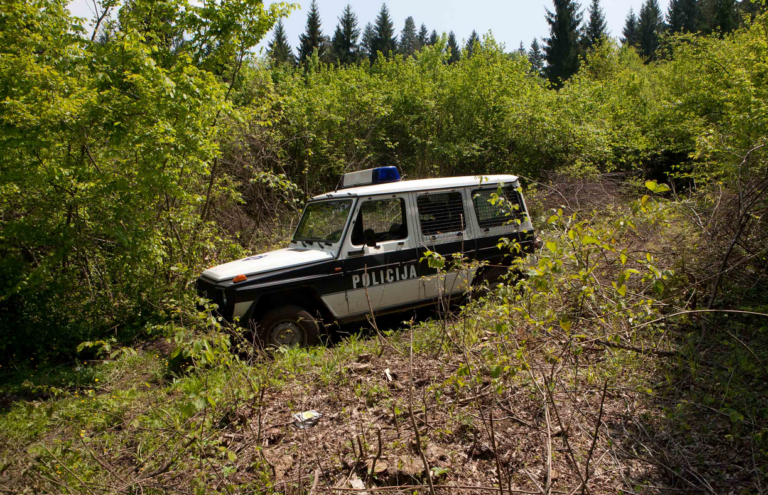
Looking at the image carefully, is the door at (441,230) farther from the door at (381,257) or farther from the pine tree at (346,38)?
the pine tree at (346,38)

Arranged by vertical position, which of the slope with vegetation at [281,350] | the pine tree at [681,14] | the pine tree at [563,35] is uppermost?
the pine tree at [681,14]

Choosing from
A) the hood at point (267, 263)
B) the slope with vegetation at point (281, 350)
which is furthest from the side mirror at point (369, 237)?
the slope with vegetation at point (281, 350)

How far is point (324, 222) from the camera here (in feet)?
18.5

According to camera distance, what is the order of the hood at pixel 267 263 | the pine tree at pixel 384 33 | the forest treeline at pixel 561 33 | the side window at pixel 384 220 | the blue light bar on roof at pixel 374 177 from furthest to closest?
the pine tree at pixel 384 33, the forest treeline at pixel 561 33, the blue light bar on roof at pixel 374 177, the side window at pixel 384 220, the hood at pixel 267 263

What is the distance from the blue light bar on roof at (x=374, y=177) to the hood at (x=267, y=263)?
124 cm

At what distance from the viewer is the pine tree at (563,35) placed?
4038 centimetres

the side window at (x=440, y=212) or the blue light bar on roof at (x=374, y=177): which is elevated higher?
the blue light bar on roof at (x=374, y=177)

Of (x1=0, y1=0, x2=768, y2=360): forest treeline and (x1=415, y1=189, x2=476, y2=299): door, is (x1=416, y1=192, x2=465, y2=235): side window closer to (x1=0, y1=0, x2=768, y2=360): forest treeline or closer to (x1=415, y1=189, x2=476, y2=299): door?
(x1=415, y1=189, x2=476, y2=299): door

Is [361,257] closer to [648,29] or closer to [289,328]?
[289,328]

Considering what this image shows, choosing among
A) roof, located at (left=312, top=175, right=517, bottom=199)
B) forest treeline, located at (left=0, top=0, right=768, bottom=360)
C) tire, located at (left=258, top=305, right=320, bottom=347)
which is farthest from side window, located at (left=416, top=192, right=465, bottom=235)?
forest treeline, located at (left=0, top=0, right=768, bottom=360)

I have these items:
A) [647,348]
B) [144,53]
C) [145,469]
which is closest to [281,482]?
[145,469]

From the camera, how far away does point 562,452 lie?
2.76 m

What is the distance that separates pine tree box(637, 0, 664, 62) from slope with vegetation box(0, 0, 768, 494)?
155 feet

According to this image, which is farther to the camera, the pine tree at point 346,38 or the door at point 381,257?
the pine tree at point 346,38
